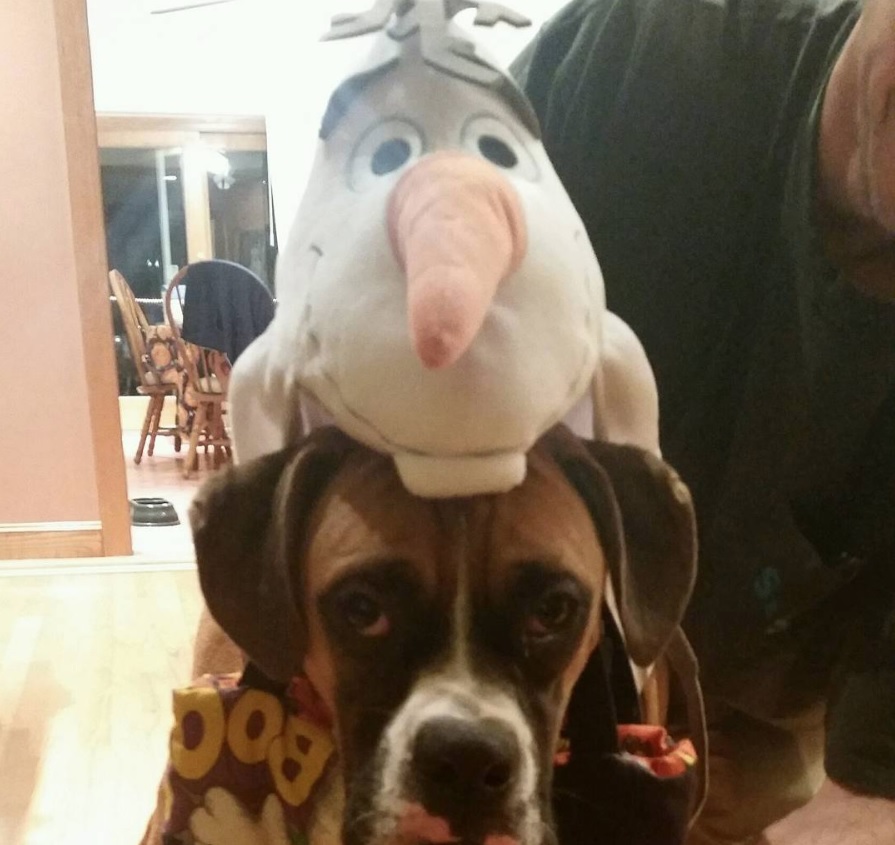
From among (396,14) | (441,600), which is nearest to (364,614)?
(441,600)

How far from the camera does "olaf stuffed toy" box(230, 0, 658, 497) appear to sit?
0.39m

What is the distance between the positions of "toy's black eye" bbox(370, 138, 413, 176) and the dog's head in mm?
120

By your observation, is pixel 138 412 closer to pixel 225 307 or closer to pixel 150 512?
pixel 150 512

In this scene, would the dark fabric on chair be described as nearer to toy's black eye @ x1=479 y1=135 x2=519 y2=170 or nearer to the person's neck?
toy's black eye @ x1=479 y1=135 x2=519 y2=170

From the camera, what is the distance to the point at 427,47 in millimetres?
444

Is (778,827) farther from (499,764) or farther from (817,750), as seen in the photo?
(499,764)

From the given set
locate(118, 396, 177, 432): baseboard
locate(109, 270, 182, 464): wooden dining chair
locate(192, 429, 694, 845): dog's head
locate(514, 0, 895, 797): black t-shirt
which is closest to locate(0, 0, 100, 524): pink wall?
locate(118, 396, 177, 432): baseboard

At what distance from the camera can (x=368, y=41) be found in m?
0.47

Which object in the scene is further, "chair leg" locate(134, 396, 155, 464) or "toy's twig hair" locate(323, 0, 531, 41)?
"chair leg" locate(134, 396, 155, 464)

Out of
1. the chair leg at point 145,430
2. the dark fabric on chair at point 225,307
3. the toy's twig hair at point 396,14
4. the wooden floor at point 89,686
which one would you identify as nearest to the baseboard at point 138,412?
the chair leg at point 145,430

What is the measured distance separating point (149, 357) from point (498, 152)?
3.35 meters

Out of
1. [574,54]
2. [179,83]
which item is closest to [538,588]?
[574,54]

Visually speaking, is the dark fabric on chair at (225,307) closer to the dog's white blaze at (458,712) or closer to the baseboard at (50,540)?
the dog's white blaze at (458,712)

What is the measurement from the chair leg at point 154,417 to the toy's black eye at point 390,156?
2774mm
